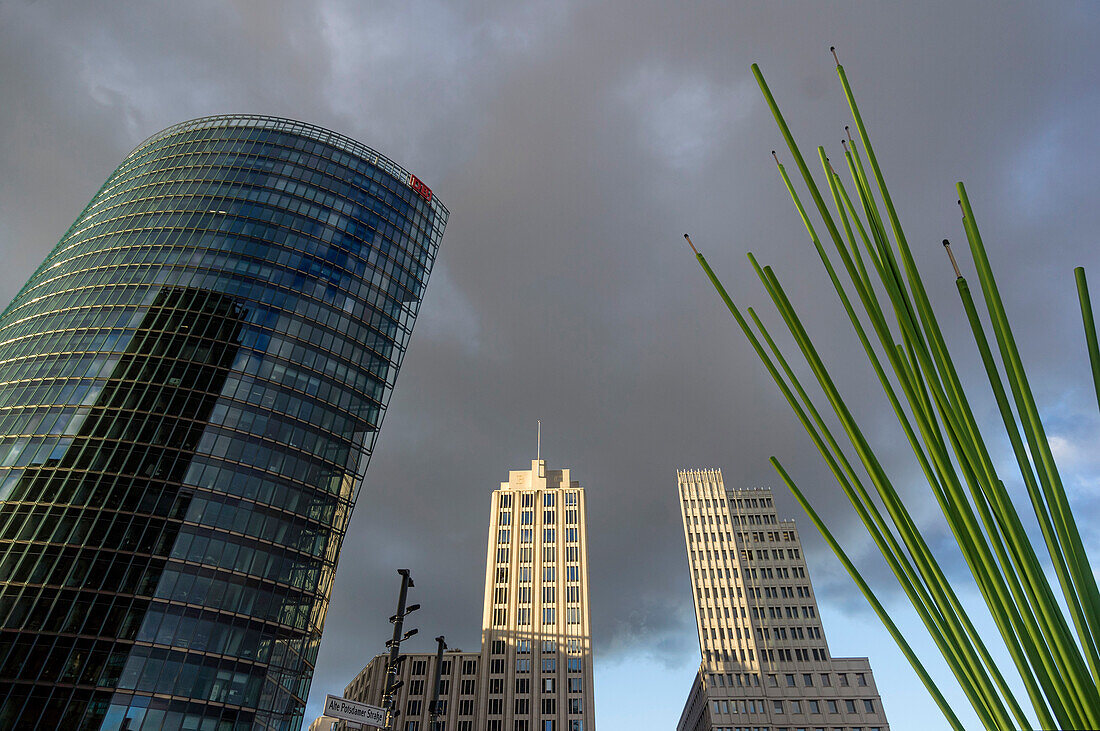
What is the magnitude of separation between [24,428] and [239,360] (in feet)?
48.2

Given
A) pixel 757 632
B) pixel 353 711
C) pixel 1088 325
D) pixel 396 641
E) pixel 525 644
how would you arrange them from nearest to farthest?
pixel 1088 325 < pixel 353 711 < pixel 396 641 < pixel 757 632 < pixel 525 644

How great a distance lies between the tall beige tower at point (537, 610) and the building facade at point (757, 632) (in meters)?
19.2

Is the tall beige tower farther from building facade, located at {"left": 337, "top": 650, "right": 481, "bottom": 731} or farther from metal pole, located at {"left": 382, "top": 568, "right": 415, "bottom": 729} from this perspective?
metal pole, located at {"left": 382, "top": 568, "right": 415, "bottom": 729}

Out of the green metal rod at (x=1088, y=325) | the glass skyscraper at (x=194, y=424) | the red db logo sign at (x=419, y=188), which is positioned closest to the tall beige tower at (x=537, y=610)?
the glass skyscraper at (x=194, y=424)

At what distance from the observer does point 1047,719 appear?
6.53 feet

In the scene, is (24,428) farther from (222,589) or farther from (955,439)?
(955,439)

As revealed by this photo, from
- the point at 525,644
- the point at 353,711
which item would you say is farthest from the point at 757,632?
the point at 353,711

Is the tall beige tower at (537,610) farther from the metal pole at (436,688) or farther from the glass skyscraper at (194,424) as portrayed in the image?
the metal pole at (436,688)

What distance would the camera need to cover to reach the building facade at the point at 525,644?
86750 millimetres

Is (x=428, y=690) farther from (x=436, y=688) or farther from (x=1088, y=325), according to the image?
(x=1088, y=325)

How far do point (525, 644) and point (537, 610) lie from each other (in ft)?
18.2

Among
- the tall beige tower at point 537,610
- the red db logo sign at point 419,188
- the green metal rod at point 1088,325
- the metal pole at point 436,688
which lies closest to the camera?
the green metal rod at point 1088,325

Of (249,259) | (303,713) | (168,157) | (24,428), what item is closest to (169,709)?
(303,713)

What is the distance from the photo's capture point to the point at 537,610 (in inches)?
3757
